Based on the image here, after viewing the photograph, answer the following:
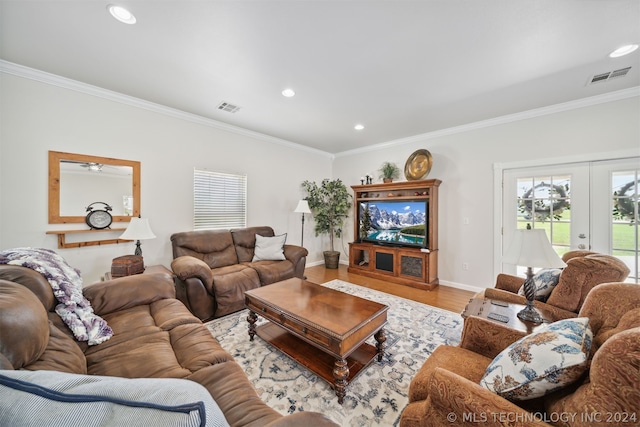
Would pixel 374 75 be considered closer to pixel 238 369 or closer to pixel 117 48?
pixel 117 48

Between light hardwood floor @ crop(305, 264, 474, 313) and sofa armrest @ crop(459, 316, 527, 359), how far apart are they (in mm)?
1791

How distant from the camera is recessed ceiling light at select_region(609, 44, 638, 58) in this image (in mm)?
1919

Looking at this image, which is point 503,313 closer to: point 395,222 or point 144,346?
point 144,346

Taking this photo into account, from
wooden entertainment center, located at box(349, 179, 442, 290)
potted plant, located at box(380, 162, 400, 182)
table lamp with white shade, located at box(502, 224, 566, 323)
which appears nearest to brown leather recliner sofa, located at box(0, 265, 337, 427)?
table lamp with white shade, located at box(502, 224, 566, 323)

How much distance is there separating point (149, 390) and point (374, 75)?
2752 millimetres

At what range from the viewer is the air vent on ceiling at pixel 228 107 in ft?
10.1

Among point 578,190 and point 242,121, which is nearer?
point 578,190

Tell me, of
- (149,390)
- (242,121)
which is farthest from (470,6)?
(242,121)

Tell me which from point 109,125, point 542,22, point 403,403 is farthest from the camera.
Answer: point 109,125

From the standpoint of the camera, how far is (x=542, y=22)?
1693 mm

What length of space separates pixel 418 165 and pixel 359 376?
137 inches

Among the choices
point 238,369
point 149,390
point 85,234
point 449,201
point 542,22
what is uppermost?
point 542,22

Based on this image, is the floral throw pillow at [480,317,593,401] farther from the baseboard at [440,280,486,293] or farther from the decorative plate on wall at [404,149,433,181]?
the decorative plate on wall at [404,149,433,181]

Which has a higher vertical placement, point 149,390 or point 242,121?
point 242,121
